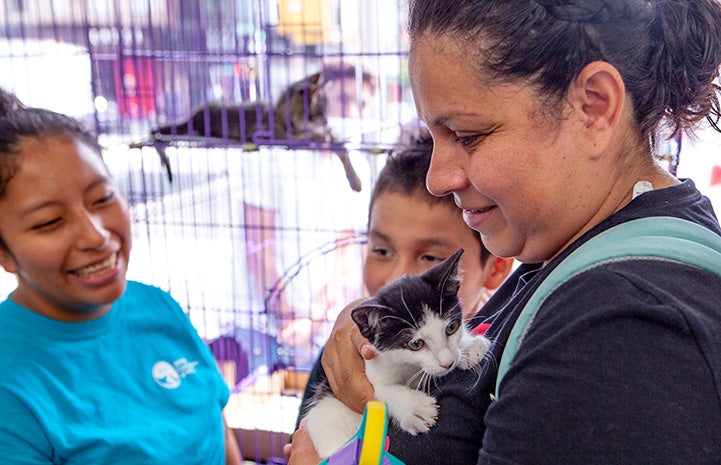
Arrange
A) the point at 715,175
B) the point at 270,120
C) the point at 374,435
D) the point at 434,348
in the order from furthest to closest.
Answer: the point at 270,120 < the point at 715,175 < the point at 434,348 < the point at 374,435

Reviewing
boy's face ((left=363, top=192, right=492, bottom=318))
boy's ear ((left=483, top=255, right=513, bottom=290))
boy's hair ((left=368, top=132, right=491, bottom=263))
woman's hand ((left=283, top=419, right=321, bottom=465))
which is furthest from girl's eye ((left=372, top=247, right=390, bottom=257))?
woman's hand ((left=283, top=419, right=321, bottom=465))

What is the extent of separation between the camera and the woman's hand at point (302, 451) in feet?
3.56

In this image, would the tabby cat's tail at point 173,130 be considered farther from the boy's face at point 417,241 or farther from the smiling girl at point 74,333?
the boy's face at point 417,241

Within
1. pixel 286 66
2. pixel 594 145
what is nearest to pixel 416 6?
pixel 594 145

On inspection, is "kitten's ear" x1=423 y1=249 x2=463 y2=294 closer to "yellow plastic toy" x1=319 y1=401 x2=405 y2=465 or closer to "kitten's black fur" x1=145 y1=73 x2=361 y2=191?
"yellow plastic toy" x1=319 y1=401 x2=405 y2=465

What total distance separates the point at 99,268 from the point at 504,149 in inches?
43.6

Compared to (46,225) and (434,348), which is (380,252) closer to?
(434,348)

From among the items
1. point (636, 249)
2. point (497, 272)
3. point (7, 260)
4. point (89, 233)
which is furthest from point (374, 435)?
point (7, 260)

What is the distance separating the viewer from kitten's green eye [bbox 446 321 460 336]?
3.64 feet

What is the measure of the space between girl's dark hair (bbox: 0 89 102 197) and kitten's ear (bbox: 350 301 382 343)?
88 centimetres

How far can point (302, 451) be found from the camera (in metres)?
1.11

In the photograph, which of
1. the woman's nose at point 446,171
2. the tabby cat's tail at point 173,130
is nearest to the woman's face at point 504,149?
the woman's nose at point 446,171

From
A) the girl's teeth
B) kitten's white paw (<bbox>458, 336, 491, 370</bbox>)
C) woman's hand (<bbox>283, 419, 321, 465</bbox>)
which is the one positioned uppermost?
kitten's white paw (<bbox>458, 336, 491, 370</bbox>)

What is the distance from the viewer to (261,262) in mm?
2936
